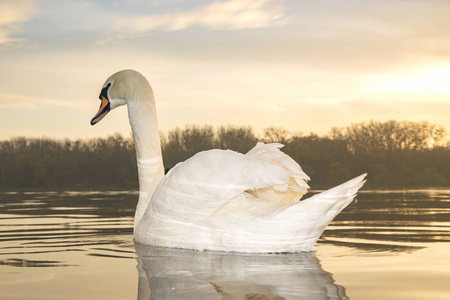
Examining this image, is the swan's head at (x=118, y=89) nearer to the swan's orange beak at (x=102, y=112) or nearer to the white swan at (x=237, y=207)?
the swan's orange beak at (x=102, y=112)

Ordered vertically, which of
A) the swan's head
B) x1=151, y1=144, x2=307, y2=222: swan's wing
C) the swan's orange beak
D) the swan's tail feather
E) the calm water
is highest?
the swan's head

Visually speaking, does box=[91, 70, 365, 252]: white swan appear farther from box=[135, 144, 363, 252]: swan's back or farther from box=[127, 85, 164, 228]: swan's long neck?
box=[127, 85, 164, 228]: swan's long neck

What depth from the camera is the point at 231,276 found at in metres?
6.17

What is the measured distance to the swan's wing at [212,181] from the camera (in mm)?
7367

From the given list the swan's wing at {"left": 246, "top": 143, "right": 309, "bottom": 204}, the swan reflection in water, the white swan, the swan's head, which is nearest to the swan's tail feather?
the white swan

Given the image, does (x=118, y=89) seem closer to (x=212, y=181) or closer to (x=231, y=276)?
(x=212, y=181)

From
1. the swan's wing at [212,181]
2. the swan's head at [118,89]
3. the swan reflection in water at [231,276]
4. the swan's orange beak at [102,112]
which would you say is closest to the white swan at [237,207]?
the swan's wing at [212,181]

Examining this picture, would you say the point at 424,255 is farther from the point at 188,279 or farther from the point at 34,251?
the point at 34,251

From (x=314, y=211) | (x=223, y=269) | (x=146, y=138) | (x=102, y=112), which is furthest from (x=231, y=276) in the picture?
(x=102, y=112)

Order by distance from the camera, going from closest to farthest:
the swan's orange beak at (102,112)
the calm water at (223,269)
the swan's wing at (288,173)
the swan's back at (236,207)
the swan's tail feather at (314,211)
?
the calm water at (223,269) → the swan's tail feather at (314,211) → the swan's back at (236,207) → the swan's wing at (288,173) → the swan's orange beak at (102,112)

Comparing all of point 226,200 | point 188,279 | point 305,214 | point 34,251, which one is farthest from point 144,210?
point 188,279

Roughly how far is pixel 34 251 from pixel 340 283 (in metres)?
4.10

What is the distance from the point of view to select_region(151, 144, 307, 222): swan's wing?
24.2ft

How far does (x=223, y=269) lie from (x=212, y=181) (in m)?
1.15
